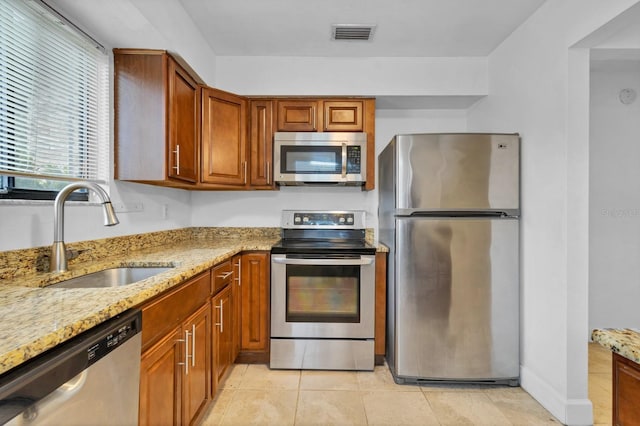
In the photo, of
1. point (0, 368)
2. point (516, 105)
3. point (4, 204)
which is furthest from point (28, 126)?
point (516, 105)

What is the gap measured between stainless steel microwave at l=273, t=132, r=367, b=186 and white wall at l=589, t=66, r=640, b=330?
2.01 metres

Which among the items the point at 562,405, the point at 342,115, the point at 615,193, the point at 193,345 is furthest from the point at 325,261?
the point at 615,193

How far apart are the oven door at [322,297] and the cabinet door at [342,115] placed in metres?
1.14

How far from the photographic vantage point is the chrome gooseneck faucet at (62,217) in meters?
1.33

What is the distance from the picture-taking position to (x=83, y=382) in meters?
0.80

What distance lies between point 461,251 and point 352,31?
69.4 inches

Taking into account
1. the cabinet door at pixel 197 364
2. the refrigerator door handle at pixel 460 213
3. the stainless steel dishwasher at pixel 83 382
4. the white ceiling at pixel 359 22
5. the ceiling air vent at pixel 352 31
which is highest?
the white ceiling at pixel 359 22

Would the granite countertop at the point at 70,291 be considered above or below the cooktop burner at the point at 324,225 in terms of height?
below

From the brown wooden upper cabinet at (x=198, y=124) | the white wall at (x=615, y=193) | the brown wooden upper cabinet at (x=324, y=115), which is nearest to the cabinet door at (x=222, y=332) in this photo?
the brown wooden upper cabinet at (x=198, y=124)

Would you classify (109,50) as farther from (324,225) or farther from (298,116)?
(324,225)

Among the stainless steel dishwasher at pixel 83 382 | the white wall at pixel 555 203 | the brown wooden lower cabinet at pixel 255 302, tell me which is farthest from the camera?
the brown wooden lower cabinet at pixel 255 302

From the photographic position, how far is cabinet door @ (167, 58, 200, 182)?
197 centimetres

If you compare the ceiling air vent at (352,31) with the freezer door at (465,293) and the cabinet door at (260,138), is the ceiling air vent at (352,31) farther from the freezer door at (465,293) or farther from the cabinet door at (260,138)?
the freezer door at (465,293)

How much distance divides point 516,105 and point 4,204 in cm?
296
